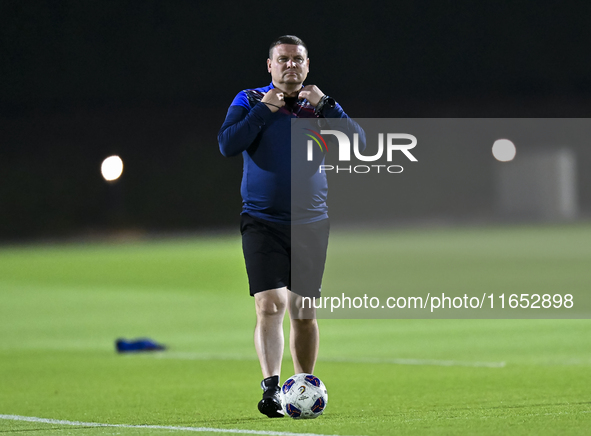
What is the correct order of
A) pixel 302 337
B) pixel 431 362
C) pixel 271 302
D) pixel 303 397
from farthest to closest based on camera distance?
pixel 431 362
pixel 302 337
pixel 271 302
pixel 303 397

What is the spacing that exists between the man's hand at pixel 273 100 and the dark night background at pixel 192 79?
22.1 metres

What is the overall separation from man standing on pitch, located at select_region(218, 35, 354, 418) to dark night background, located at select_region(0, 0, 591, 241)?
22.0 metres

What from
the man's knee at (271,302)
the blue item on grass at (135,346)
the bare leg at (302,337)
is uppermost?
the blue item on grass at (135,346)

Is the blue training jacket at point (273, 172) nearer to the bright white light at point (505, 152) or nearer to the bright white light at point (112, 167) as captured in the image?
the bright white light at point (112, 167)

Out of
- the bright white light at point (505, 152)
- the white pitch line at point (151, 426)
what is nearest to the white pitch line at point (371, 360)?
the white pitch line at point (151, 426)

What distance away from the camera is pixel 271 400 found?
19.4ft

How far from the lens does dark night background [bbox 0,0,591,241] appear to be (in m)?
29.0

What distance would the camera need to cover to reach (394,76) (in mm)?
31844

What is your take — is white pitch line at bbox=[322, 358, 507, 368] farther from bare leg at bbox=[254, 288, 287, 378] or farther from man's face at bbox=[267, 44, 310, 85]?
man's face at bbox=[267, 44, 310, 85]

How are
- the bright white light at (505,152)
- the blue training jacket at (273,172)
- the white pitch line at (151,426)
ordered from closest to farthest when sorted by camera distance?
the white pitch line at (151,426) < the blue training jacket at (273,172) < the bright white light at (505,152)

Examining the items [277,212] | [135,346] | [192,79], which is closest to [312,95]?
[277,212]

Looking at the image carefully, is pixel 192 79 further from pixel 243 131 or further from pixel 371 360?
pixel 243 131

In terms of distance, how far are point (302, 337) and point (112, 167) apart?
26.0 metres

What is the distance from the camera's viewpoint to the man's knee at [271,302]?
19.8ft
